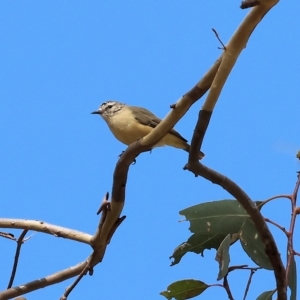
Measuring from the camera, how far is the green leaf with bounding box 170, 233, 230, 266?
11.1 feet

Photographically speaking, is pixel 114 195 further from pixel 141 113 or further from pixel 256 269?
pixel 141 113

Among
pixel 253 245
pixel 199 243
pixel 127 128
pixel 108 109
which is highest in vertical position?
pixel 108 109

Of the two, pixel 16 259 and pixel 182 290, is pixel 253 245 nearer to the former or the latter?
pixel 182 290

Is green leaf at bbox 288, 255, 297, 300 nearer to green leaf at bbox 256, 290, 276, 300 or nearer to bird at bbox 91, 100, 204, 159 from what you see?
green leaf at bbox 256, 290, 276, 300

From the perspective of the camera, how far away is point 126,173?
10.2 ft

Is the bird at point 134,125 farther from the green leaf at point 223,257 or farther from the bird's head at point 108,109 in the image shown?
the green leaf at point 223,257

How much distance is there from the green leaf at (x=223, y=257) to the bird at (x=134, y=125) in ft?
8.94

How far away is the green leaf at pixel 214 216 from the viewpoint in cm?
329

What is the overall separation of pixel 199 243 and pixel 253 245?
36cm

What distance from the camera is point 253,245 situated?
3.14 m

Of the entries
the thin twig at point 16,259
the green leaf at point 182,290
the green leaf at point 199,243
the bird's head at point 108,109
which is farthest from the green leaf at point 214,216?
the bird's head at point 108,109

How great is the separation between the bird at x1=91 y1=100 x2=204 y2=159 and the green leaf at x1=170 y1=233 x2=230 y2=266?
2.44m

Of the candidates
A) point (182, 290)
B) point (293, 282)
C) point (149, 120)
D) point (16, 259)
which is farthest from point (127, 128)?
point (293, 282)

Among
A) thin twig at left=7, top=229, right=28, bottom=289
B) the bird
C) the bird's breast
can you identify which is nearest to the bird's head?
the bird
